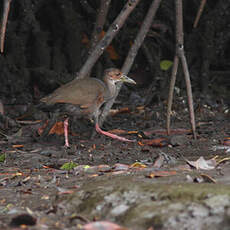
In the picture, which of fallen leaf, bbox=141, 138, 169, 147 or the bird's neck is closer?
fallen leaf, bbox=141, 138, 169, 147

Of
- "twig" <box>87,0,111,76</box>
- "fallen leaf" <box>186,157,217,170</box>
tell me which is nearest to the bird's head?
"twig" <box>87,0,111,76</box>

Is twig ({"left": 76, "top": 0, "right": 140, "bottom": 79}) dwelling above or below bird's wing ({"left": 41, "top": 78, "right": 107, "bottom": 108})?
above

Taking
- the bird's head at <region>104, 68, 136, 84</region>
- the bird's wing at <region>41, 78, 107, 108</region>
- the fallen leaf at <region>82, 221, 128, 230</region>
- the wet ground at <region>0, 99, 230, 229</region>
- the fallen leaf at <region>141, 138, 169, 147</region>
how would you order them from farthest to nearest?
the bird's head at <region>104, 68, 136, 84</region> → the bird's wing at <region>41, 78, 107, 108</region> → the fallen leaf at <region>141, 138, 169, 147</region> → the wet ground at <region>0, 99, 230, 229</region> → the fallen leaf at <region>82, 221, 128, 230</region>

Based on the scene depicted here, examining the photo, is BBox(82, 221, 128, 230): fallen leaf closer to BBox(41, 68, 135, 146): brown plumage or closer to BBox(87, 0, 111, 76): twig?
BBox(41, 68, 135, 146): brown plumage

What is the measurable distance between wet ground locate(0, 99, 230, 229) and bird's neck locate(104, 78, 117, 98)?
39 cm

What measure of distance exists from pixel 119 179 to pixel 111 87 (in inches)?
109

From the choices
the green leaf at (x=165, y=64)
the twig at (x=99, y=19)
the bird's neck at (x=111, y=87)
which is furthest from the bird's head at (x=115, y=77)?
the green leaf at (x=165, y=64)

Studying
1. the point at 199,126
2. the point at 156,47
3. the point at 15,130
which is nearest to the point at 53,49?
the point at 156,47

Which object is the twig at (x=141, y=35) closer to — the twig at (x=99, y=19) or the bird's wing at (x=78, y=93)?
the bird's wing at (x=78, y=93)

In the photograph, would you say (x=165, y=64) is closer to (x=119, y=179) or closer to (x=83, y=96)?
(x=83, y=96)

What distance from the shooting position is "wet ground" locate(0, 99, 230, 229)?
215cm

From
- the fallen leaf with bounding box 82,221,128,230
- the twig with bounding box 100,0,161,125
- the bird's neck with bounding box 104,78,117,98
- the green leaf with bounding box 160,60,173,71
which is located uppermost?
the twig with bounding box 100,0,161,125

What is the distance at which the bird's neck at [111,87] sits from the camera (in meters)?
5.37

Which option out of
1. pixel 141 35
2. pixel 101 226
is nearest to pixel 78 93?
pixel 141 35
